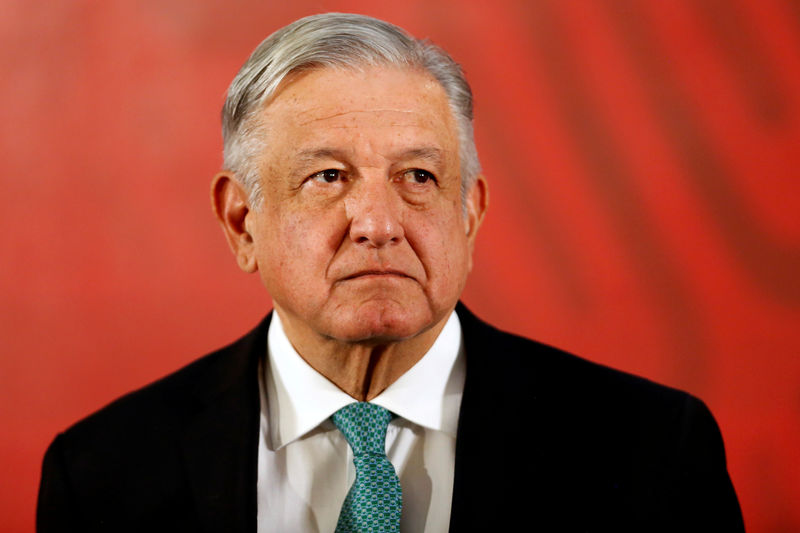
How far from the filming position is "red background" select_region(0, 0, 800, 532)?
7.06 ft

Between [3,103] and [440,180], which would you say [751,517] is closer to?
[440,180]

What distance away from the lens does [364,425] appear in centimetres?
176

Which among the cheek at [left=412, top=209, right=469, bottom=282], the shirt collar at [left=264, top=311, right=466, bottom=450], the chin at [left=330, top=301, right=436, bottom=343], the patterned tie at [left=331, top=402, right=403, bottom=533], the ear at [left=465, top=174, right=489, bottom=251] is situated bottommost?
→ the patterned tie at [left=331, top=402, right=403, bottom=533]

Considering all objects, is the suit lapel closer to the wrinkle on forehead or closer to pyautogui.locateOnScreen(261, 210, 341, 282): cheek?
pyautogui.locateOnScreen(261, 210, 341, 282): cheek

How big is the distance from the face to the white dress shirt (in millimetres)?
175

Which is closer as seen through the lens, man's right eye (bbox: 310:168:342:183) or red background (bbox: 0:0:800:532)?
man's right eye (bbox: 310:168:342:183)

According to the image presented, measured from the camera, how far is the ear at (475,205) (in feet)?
6.17

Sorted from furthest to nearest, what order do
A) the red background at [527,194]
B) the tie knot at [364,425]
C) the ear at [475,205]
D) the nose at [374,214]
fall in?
the red background at [527,194], the ear at [475,205], the tie knot at [364,425], the nose at [374,214]

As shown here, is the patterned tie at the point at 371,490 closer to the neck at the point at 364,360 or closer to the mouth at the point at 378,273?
the neck at the point at 364,360

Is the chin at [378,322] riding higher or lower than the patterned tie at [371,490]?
higher

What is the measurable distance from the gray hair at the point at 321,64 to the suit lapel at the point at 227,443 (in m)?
0.37

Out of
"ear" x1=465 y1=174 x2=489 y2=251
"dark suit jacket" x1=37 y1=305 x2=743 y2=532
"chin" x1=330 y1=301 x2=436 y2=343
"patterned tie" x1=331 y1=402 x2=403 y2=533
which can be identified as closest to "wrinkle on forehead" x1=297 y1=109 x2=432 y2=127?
"ear" x1=465 y1=174 x2=489 y2=251

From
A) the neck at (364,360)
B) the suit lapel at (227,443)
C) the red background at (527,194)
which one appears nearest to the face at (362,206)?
the neck at (364,360)

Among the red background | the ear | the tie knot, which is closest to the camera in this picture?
the tie knot
